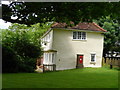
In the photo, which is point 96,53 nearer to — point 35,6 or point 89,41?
point 89,41

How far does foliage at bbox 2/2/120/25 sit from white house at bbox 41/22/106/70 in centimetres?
1635

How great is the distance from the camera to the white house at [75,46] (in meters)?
29.9

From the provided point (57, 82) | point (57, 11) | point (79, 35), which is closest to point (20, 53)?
point (79, 35)

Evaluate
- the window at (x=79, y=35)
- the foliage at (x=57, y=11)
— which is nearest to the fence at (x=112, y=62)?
the window at (x=79, y=35)

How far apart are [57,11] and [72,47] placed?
736 inches

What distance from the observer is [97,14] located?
12133 millimetres

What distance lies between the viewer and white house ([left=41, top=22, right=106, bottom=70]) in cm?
2992

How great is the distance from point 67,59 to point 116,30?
13766 millimetres

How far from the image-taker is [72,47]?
3091 centimetres

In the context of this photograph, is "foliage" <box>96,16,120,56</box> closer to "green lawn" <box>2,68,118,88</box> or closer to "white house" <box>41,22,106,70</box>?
"white house" <box>41,22,106,70</box>

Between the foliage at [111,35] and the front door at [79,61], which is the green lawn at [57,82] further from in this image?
the foliage at [111,35]

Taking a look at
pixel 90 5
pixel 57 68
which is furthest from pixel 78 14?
pixel 57 68

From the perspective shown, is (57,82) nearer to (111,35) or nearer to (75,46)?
(75,46)

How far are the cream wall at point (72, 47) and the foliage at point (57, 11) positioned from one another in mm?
16564
